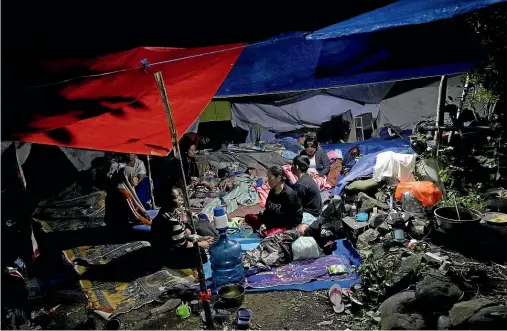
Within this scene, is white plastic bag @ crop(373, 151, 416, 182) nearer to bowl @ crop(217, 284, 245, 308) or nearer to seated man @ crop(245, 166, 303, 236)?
seated man @ crop(245, 166, 303, 236)

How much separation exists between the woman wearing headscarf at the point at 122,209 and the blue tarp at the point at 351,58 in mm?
2933

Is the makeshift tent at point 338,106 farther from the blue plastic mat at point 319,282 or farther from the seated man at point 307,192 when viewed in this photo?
the blue plastic mat at point 319,282

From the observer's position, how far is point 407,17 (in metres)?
3.47

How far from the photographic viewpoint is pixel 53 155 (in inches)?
424

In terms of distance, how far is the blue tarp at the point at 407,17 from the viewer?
3.33m

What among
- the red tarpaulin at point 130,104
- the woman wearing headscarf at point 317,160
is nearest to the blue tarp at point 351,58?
the red tarpaulin at point 130,104

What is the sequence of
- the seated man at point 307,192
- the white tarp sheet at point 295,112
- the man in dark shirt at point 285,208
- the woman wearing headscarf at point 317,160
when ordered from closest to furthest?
the man in dark shirt at point 285,208 < the seated man at point 307,192 < the woman wearing headscarf at point 317,160 < the white tarp sheet at point 295,112

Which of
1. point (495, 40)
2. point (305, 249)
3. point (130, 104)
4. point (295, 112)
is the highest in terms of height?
point (495, 40)

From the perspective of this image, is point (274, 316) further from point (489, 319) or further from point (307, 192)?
point (307, 192)

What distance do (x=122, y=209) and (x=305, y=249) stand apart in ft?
11.2

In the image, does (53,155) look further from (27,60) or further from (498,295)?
(498,295)

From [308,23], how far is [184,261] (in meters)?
9.43

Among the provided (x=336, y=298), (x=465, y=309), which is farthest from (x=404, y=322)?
(x=336, y=298)

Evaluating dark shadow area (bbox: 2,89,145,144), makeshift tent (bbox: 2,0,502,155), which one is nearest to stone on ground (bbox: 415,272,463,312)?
makeshift tent (bbox: 2,0,502,155)
